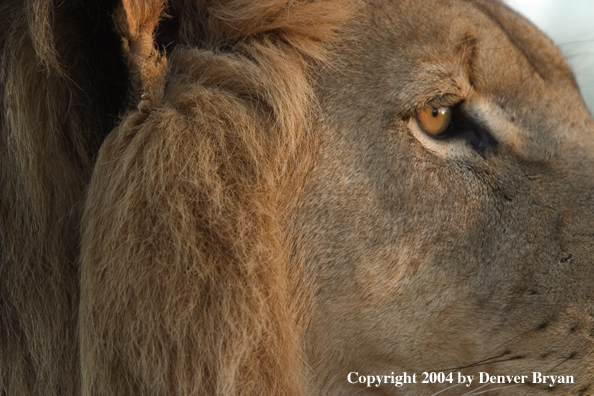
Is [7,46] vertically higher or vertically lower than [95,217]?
higher

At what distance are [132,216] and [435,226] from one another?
0.86 m

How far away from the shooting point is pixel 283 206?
1.99 metres

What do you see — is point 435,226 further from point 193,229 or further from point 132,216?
point 132,216

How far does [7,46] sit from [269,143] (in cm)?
76

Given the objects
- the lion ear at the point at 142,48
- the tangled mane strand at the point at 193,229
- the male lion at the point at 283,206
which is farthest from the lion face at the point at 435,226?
the lion ear at the point at 142,48

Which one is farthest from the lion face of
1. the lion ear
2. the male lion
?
the lion ear

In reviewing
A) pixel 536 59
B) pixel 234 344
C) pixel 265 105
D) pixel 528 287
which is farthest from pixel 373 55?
Answer: pixel 234 344

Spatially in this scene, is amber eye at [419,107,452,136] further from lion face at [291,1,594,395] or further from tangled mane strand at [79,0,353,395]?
tangled mane strand at [79,0,353,395]

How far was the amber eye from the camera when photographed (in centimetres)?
212

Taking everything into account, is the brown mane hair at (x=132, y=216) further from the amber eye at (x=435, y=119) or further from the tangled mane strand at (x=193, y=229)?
the amber eye at (x=435, y=119)

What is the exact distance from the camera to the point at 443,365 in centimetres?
202

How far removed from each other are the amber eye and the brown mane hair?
41 cm

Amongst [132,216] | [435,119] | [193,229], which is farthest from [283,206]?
[435,119]

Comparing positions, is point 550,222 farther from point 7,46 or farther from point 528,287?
point 7,46
